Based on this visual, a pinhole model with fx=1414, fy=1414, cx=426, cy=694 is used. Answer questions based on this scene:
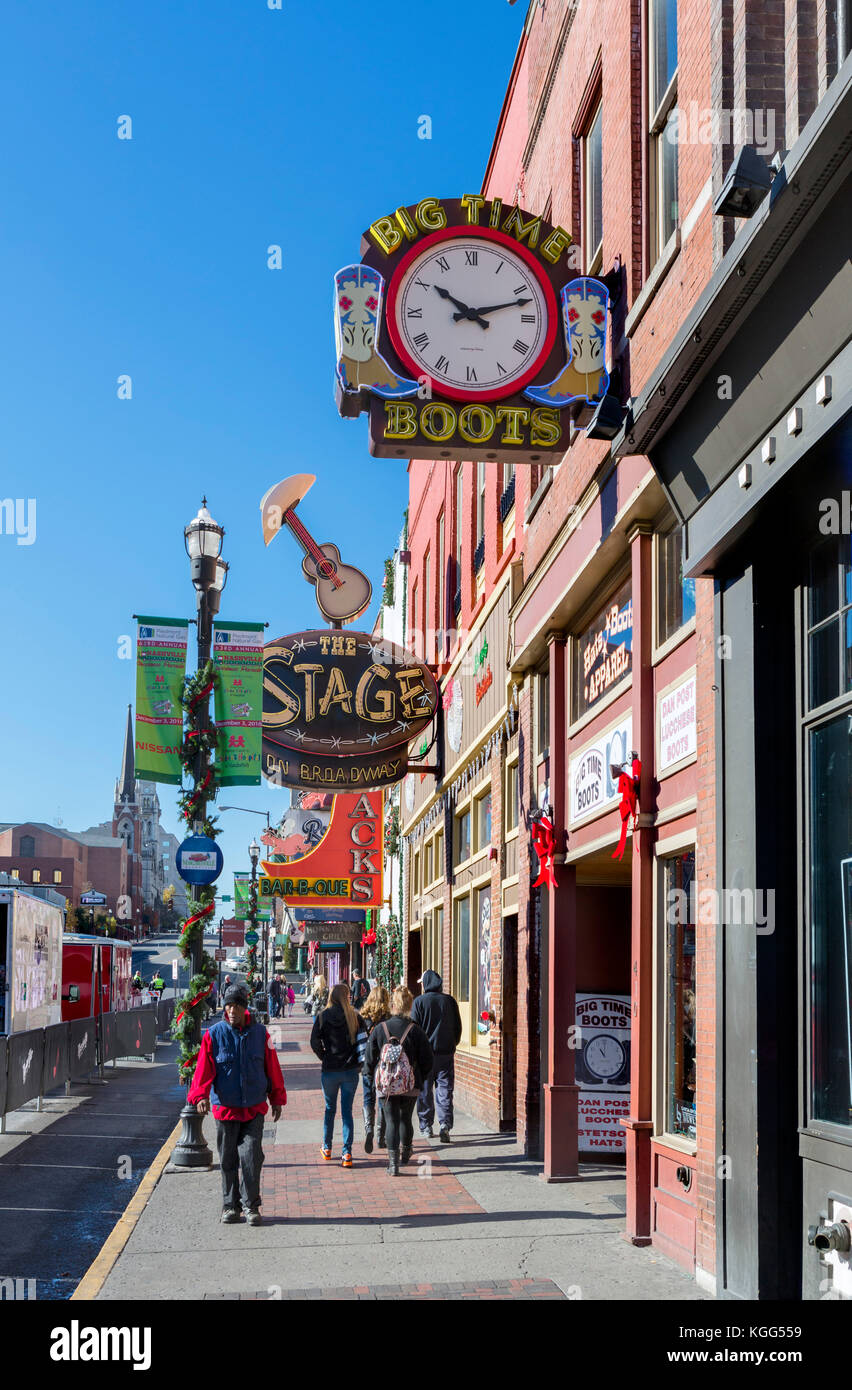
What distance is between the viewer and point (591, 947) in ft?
42.8

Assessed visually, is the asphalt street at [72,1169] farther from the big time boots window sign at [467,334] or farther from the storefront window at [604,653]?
the big time boots window sign at [467,334]

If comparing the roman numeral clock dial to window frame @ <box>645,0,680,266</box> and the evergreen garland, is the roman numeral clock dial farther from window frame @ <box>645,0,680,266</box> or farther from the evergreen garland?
the evergreen garland

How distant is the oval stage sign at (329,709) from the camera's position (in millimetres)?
20000

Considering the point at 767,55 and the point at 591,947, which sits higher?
the point at 767,55

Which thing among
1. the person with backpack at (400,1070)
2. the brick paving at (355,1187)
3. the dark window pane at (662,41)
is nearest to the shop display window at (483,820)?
the brick paving at (355,1187)

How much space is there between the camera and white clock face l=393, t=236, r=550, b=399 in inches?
411

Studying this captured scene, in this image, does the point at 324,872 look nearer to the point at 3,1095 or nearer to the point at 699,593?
the point at 3,1095

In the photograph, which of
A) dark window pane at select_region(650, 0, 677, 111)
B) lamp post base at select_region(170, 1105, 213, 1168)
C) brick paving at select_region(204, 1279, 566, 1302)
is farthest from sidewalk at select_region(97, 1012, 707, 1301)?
dark window pane at select_region(650, 0, 677, 111)

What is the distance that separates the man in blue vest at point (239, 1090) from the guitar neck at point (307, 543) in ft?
53.2

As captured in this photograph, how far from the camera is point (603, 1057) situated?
1252 cm

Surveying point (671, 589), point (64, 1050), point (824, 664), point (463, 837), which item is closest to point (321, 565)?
point (463, 837)

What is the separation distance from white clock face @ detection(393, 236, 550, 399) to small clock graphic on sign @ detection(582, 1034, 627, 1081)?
579cm

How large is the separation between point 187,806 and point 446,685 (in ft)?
25.8
